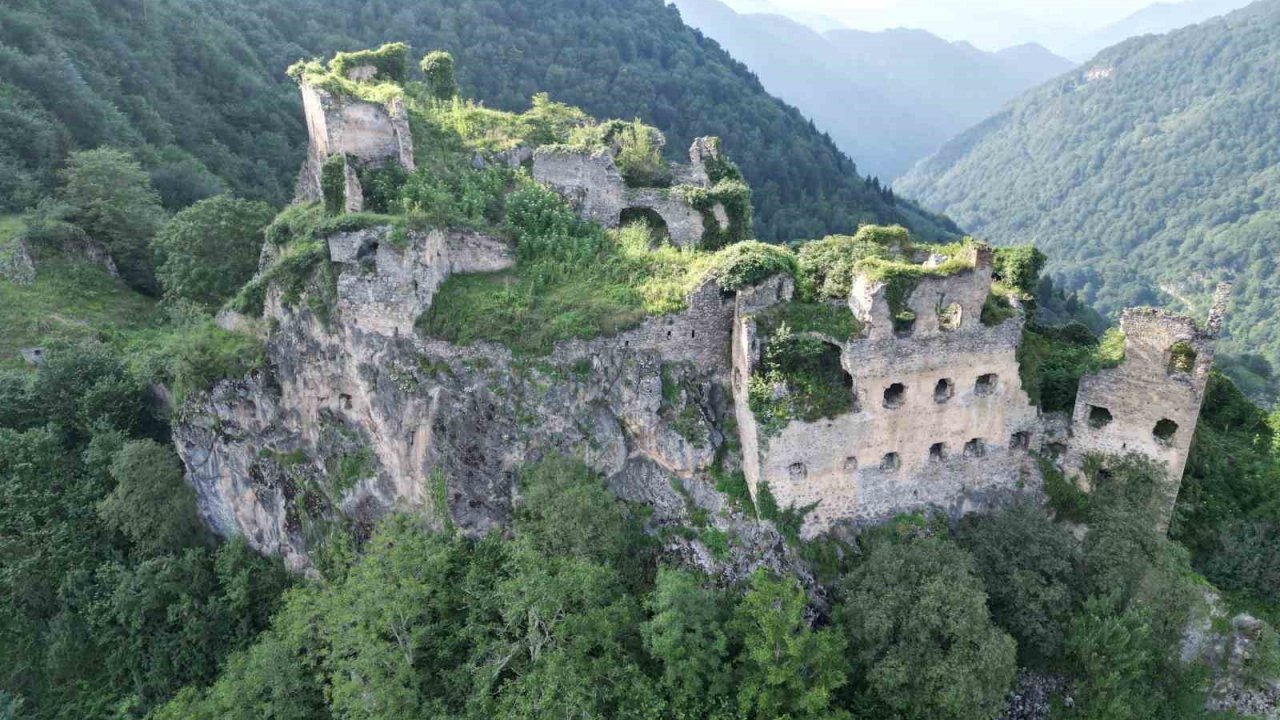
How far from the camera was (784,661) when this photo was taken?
18.2 metres

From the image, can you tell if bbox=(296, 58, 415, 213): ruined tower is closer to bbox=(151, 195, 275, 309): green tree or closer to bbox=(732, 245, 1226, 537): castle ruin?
bbox=(151, 195, 275, 309): green tree

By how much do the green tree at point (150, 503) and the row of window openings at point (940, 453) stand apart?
21.4 metres

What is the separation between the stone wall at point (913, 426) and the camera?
20.0 m

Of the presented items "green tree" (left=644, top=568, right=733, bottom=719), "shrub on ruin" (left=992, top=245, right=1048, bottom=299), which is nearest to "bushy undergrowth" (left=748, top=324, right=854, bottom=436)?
"green tree" (left=644, top=568, right=733, bottom=719)

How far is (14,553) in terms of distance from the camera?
2567 centimetres

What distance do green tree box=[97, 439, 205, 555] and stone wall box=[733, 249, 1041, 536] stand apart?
2002 centimetres

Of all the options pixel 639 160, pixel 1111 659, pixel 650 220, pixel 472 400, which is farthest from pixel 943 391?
pixel 639 160

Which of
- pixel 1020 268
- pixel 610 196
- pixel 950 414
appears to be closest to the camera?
pixel 950 414

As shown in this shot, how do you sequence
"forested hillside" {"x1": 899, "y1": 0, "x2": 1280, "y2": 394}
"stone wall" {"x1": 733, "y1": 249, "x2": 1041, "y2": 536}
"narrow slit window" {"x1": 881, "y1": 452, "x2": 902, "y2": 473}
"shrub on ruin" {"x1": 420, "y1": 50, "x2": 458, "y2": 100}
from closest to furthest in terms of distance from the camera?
1. "stone wall" {"x1": 733, "y1": 249, "x2": 1041, "y2": 536}
2. "narrow slit window" {"x1": 881, "y1": 452, "x2": 902, "y2": 473}
3. "shrub on ruin" {"x1": 420, "y1": 50, "x2": 458, "y2": 100}
4. "forested hillside" {"x1": 899, "y1": 0, "x2": 1280, "y2": 394}

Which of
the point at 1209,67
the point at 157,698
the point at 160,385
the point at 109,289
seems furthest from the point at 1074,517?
the point at 1209,67

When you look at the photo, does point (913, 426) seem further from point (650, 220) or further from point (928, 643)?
point (650, 220)

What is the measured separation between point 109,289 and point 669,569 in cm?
3255

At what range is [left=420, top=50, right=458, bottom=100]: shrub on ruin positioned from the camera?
33500 mm

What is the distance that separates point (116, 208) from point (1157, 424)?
45.3 meters
